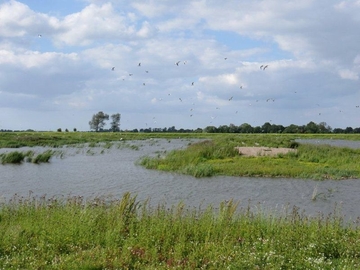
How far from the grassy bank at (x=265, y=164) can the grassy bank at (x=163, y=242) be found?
1721cm

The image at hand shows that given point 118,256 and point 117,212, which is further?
point 117,212

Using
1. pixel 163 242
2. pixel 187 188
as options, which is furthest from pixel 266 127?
pixel 163 242

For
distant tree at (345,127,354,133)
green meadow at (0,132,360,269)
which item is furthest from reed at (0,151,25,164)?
distant tree at (345,127,354,133)

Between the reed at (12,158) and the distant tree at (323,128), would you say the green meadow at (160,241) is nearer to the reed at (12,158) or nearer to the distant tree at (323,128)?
the reed at (12,158)

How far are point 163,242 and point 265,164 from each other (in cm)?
2387

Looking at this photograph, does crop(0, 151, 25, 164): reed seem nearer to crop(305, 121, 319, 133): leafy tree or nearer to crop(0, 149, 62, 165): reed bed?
crop(0, 149, 62, 165): reed bed

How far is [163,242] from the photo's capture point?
9.09 m

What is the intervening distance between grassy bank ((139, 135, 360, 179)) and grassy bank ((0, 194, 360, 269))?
56.5 ft

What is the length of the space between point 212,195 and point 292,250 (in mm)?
12069

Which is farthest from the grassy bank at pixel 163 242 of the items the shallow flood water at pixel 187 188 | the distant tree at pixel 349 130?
the distant tree at pixel 349 130

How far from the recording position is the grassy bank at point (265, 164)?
92.0ft

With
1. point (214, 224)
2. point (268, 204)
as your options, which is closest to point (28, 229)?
point (214, 224)

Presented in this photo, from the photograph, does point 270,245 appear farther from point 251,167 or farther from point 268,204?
point 251,167

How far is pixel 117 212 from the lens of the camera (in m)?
10.8
